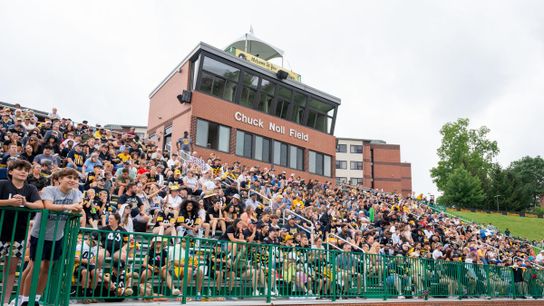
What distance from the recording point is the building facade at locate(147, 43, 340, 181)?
25516 millimetres

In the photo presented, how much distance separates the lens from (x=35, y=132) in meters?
11.9

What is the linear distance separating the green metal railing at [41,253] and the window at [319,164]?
27.5 m

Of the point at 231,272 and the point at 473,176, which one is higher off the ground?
the point at 473,176

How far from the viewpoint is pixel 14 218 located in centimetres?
446

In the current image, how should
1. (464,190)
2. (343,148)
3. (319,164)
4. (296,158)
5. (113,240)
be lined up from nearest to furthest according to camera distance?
(113,240)
(296,158)
(319,164)
(464,190)
(343,148)

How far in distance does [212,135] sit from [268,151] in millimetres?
4848

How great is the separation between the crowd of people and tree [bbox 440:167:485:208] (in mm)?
35180

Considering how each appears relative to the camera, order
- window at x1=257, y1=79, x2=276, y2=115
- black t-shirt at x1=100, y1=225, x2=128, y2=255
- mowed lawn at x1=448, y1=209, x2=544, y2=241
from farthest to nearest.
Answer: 1. mowed lawn at x1=448, y1=209, x2=544, y2=241
2. window at x1=257, y1=79, x2=276, y2=115
3. black t-shirt at x1=100, y1=225, x2=128, y2=255

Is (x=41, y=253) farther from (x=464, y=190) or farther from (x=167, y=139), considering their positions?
Answer: (x=464, y=190)

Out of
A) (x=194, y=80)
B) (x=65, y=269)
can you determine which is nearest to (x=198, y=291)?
(x=65, y=269)

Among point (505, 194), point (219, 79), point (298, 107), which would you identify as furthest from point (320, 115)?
point (505, 194)

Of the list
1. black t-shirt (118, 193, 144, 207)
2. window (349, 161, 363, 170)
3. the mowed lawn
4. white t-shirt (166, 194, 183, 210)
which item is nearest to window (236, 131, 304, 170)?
white t-shirt (166, 194, 183, 210)

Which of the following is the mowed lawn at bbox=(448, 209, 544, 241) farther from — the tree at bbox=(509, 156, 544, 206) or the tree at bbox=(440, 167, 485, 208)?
the tree at bbox=(509, 156, 544, 206)

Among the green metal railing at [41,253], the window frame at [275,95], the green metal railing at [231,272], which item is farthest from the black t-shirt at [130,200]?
the window frame at [275,95]
